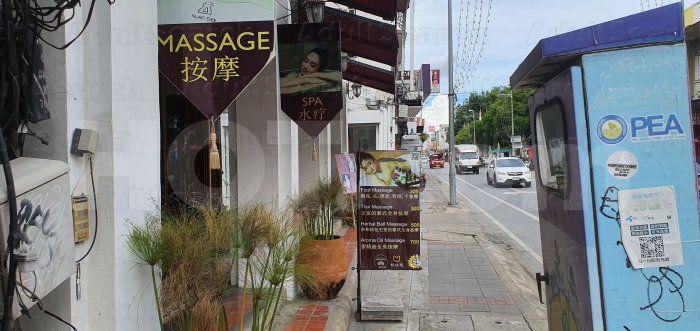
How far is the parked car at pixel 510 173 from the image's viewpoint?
77.3 ft

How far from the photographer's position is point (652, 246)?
2238mm

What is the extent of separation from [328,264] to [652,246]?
3.45m

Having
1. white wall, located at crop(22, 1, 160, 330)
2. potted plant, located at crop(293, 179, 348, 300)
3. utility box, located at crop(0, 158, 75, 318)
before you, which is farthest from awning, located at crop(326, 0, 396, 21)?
utility box, located at crop(0, 158, 75, 318)

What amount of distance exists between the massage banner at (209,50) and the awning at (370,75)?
20.2 ft

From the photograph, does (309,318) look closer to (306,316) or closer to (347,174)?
(306,316)

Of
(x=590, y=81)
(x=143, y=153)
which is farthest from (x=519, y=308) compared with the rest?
(x=143, y=153)

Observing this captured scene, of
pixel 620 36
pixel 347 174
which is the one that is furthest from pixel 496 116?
pixel 620 36

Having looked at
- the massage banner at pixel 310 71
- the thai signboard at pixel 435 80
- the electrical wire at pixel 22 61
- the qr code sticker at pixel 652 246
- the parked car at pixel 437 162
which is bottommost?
the qr code sticker at pixel 652 246

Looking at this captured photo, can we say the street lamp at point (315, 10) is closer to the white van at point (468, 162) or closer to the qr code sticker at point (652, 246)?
the qr code sticker at point (652, 246)

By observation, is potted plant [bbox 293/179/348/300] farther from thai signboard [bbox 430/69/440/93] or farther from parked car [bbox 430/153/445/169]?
parked car [bbox 430/153/445/169]

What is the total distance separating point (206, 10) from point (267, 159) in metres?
2.06

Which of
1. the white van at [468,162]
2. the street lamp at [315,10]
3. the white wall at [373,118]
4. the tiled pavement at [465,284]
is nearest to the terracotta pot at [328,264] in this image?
the tiled pavement at [465,284]

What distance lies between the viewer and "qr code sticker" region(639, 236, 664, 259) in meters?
2.23

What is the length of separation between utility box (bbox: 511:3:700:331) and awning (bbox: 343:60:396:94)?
23.9 ft
